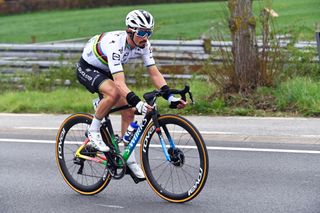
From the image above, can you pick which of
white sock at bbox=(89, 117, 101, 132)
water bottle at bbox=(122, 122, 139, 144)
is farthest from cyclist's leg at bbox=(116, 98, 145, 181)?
white sock at bbox=(89, 117, 101, 132)

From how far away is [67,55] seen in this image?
56.6 ft

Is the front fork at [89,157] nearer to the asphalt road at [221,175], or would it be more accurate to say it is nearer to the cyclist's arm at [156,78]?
the asphalt road at [221,175]

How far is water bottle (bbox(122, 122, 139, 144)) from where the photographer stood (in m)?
7.65

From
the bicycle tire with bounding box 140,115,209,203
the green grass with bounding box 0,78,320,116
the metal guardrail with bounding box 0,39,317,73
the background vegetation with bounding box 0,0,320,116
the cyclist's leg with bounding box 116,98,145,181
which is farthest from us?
the metal guardrail with bounding box 0,39,317,73

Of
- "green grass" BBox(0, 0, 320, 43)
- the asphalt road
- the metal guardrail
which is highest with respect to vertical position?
the asphalt road

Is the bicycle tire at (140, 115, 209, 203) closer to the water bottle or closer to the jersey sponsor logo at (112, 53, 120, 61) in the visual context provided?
the water bottle

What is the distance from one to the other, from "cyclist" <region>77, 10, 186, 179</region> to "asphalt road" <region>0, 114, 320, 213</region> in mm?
604

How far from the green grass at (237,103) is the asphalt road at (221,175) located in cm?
52

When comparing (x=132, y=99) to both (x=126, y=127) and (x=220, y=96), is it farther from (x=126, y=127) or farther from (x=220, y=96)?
(x=220, y=96)

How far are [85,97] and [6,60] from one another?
12.6 feet

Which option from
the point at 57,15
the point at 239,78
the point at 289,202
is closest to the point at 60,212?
the point at 289,202

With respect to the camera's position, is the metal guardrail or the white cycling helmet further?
the metal guardrail

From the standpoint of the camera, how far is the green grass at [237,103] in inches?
493

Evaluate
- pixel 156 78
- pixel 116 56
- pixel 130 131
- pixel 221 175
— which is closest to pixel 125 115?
pixel 130 131
